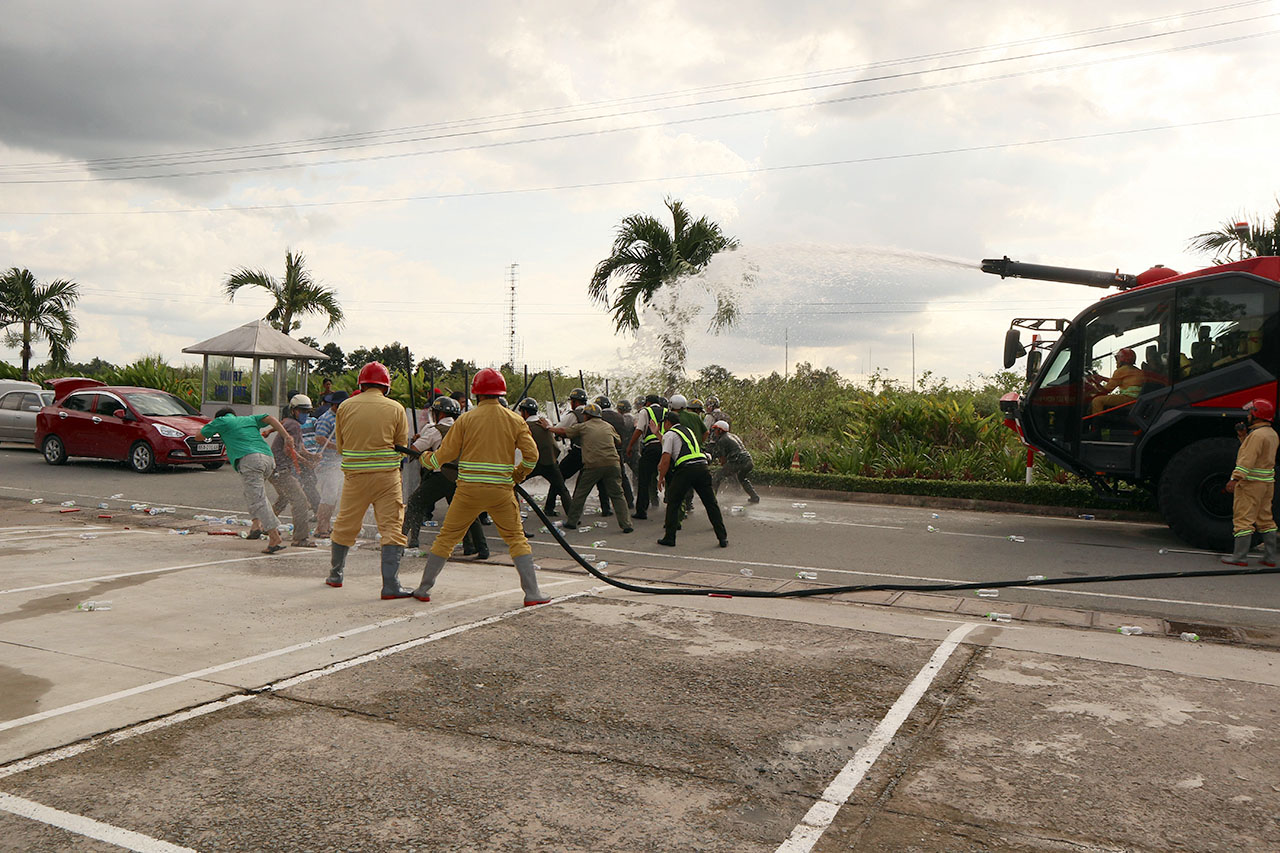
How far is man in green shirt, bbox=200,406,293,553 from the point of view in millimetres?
9711

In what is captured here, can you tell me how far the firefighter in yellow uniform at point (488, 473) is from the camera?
6980 mm

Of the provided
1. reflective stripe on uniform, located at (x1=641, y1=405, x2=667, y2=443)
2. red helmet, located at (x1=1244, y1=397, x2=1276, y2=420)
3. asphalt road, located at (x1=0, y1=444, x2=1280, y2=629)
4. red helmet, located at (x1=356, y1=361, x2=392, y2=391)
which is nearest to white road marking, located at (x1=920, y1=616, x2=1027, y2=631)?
asphalt road, located at (x1=0, y1=444, x2=1280, y2=629)

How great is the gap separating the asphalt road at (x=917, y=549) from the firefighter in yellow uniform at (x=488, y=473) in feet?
7.34

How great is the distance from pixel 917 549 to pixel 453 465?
547 cm

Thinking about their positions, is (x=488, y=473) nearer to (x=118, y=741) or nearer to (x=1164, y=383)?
(x=118, y=741)

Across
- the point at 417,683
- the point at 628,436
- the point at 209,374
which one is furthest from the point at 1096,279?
the point at 209,374

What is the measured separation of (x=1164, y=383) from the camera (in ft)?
36.3

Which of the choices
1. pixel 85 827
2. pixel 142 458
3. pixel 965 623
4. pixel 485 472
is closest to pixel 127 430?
pixel 142 458

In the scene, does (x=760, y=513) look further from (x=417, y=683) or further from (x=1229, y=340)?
(x=417, y=683)

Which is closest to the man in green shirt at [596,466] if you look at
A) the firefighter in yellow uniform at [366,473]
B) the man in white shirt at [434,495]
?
the man in white shirt at [434,495]

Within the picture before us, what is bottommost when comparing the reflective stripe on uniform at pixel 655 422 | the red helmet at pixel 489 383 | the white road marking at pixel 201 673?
the white road marking at pixel 201 673

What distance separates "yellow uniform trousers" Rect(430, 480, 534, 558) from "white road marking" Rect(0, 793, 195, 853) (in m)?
3.63

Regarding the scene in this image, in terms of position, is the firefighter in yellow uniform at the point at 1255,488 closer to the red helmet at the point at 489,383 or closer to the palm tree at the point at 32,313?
the red helmet at the point at 489,383

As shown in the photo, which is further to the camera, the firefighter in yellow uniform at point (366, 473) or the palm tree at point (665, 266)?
the palm tree at point (665, 266)
